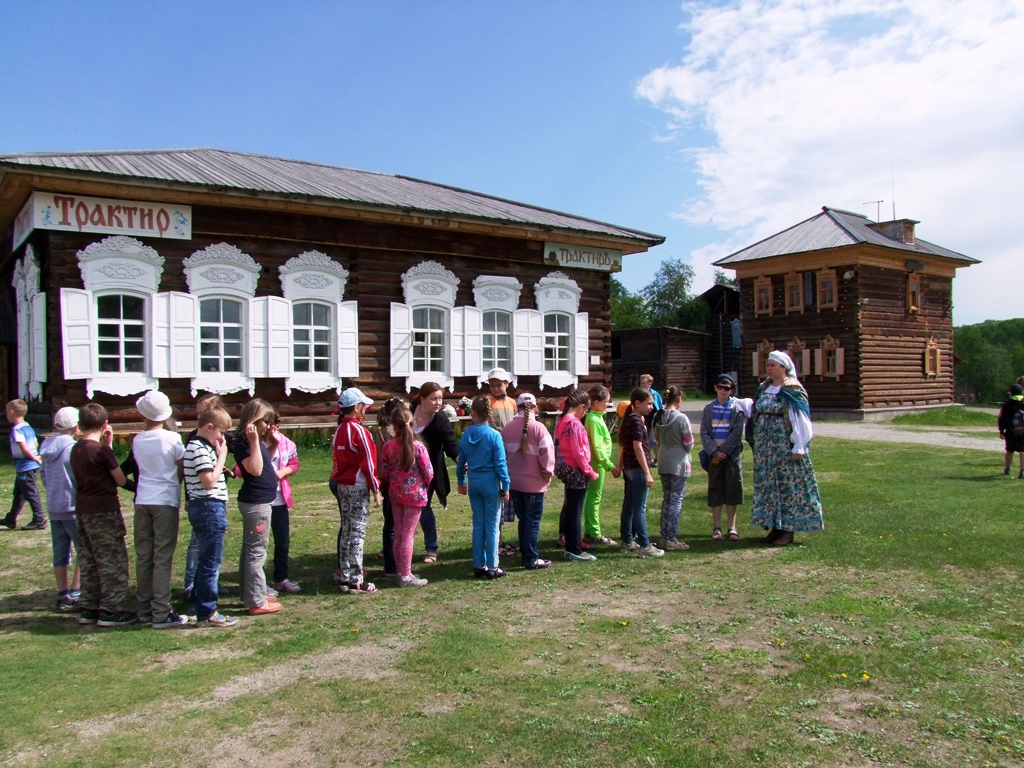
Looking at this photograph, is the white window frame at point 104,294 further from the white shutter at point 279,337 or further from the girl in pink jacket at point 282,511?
the girl in pink jacket at point 282,511

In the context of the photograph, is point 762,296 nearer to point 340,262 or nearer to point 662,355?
point 662,355

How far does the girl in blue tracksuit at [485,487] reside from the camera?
22.7 feet

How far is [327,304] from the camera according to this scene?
52.8 feet

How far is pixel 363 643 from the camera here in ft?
17.2

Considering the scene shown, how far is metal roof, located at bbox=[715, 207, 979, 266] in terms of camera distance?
30789mm

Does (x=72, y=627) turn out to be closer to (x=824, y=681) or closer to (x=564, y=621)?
(x=564, y=621)

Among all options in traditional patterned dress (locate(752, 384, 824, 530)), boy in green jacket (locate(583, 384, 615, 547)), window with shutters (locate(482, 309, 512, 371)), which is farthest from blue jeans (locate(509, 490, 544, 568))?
window with shutters (locate(482, 309, 512, 371))

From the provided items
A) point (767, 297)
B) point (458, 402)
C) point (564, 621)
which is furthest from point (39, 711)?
point (767, 297)

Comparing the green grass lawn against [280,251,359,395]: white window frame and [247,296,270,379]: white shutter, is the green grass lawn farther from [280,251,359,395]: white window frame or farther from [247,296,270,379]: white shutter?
[280,251,359,395]: white window frame

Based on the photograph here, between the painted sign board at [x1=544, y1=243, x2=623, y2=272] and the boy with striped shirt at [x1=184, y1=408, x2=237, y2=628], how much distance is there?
1377 centimetres

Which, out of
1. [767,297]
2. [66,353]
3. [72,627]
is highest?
[767,297]

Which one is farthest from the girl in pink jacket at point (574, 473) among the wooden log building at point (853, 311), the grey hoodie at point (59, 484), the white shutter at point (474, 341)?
the wooden log building at point (853, 311)

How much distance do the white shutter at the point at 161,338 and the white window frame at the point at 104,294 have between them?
17 mm

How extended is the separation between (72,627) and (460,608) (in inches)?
106
